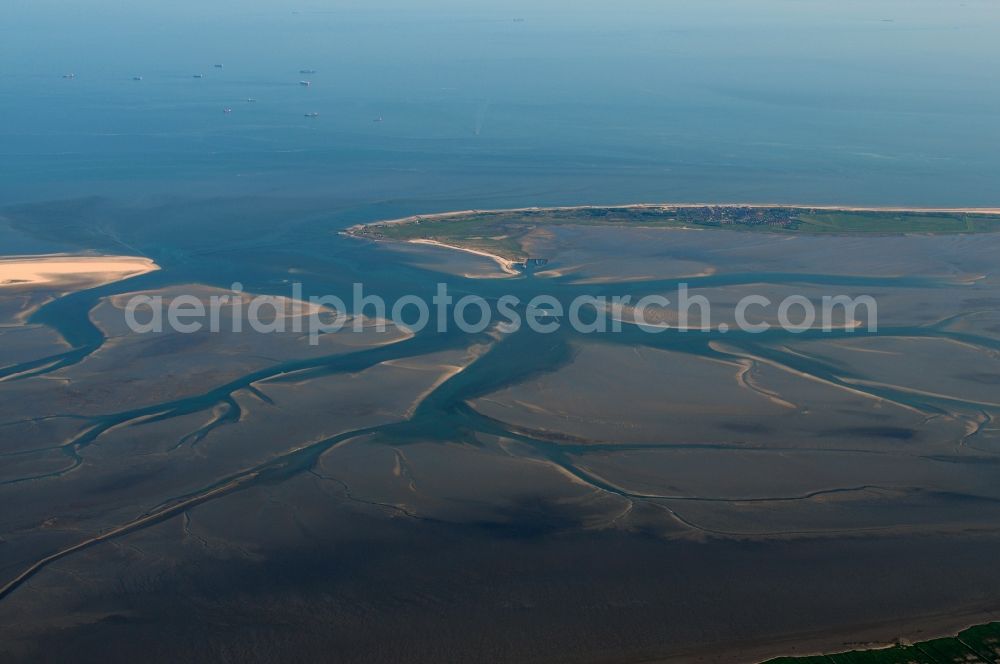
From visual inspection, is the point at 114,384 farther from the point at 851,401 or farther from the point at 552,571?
the point at 851,401

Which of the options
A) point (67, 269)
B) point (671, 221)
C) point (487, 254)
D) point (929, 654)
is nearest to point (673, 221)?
point (671, 221)

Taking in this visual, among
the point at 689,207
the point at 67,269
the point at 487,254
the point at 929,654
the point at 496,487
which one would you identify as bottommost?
the point at 929,654

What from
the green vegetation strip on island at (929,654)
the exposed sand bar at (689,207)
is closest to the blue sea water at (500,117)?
the exposed sand bar at (689,207)

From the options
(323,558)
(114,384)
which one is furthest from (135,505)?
(114,384)

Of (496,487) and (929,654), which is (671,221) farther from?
(929,654)

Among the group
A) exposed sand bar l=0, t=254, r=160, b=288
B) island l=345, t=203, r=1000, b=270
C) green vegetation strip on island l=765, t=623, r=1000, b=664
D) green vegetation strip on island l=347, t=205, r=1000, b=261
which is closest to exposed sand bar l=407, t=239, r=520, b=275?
island l=345, t=203, r=1000, b=270

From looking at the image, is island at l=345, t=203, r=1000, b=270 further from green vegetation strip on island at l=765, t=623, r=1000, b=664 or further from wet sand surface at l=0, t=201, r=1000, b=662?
green vegetation strip on island at l=765, t=623, r=1000, b=664
